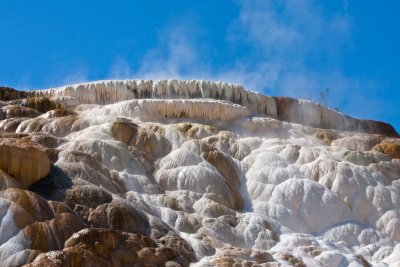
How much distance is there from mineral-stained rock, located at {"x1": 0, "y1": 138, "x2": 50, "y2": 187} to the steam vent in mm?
25

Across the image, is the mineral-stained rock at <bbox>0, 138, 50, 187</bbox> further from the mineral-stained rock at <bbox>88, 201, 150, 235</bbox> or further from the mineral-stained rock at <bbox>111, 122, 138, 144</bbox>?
the mineral-stained rock at <bbox>111, 122, 138, 144</bbox>

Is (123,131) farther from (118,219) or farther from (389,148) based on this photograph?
(389,148)

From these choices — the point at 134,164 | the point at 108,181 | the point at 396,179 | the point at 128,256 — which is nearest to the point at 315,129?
the point at 396,179

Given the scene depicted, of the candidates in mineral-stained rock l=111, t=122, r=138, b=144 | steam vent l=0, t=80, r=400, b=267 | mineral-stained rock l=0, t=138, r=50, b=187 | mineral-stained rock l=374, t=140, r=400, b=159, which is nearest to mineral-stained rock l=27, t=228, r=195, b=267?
steam vent l=0, t=80, r=400, b=267

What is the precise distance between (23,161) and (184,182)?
5.24 metres

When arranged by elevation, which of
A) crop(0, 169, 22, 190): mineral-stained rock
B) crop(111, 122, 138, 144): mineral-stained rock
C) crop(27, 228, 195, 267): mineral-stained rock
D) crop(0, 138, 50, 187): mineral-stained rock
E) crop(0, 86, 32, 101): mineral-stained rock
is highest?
crop(0, 86, 32, 101): mineral-stained rock

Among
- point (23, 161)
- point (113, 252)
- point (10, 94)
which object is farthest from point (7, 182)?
point (10, 94)

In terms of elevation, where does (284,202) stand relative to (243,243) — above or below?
above

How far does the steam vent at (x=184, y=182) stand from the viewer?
1634 centimetres

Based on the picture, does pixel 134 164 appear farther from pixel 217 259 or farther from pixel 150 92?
pixel 150 92

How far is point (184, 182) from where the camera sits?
21391 mm

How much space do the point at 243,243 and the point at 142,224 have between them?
9.56ft

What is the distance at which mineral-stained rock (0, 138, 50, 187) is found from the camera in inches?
685

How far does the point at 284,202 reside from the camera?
72.2ft
